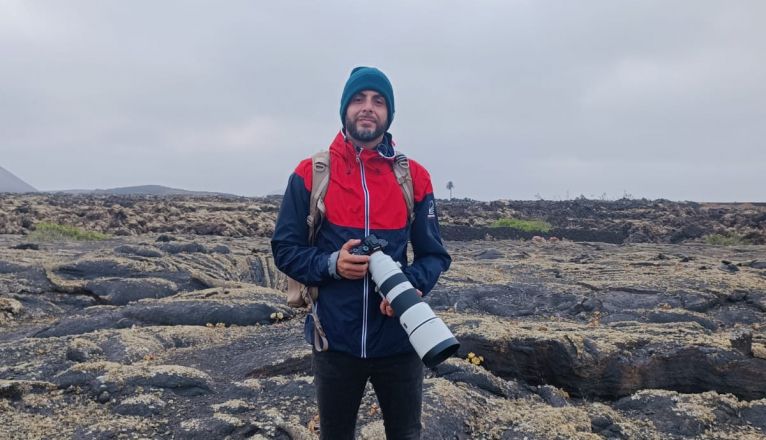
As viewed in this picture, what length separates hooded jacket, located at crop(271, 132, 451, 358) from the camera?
3043mm

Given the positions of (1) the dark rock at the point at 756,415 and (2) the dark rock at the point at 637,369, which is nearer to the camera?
(1) the dark rock at the point at 756,415

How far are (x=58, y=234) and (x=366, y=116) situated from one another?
17663 mm

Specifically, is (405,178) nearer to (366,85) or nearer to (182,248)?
(366,85)

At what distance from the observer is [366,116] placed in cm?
315

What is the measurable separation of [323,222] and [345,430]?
1.21 meters

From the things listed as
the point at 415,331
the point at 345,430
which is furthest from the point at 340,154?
the point at 345,430

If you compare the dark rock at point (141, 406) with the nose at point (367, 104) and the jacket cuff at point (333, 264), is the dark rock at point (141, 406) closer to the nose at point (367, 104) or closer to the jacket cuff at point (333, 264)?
the jacket cuff at point (333, 264)

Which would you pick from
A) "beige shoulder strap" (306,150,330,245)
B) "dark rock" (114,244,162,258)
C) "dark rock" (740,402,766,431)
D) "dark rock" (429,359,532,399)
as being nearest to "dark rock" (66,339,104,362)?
"dark rock" (429,359,532,399)

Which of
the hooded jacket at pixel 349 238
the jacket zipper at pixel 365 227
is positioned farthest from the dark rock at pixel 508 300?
the jacket zipper at pixel 365 227

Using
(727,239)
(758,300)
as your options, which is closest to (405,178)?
(758,300)

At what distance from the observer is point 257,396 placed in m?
5.06

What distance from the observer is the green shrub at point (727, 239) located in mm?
20312

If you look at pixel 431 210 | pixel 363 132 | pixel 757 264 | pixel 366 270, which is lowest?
pixel 757 264

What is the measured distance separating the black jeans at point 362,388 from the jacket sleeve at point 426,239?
465 millimetres
